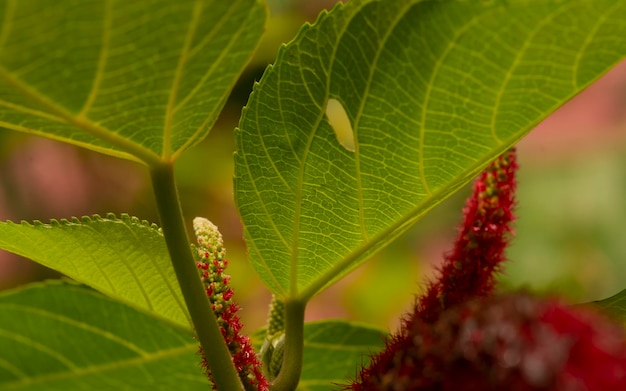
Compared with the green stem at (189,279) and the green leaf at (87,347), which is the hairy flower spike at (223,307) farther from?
the green leaf at (87,347)

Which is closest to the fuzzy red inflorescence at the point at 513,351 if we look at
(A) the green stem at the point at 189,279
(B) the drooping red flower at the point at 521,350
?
(B) the drooping red flower at the point at 521,350

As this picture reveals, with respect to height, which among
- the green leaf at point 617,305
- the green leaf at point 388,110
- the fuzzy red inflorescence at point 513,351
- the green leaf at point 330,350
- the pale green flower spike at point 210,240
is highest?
the green leaf at point 388,110

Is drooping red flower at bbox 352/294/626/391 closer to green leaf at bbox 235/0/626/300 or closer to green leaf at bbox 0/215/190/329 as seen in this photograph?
green leaf at bbox 235/0/626/300

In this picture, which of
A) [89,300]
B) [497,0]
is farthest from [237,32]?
[89,300]

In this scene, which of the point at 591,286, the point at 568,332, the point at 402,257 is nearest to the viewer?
the point at 568,332

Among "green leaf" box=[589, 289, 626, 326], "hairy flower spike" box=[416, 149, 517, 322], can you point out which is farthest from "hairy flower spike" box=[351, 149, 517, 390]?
"green leaf" box=[589, 289, 626, 326]

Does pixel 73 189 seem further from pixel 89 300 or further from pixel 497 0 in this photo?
pixel 497 0
